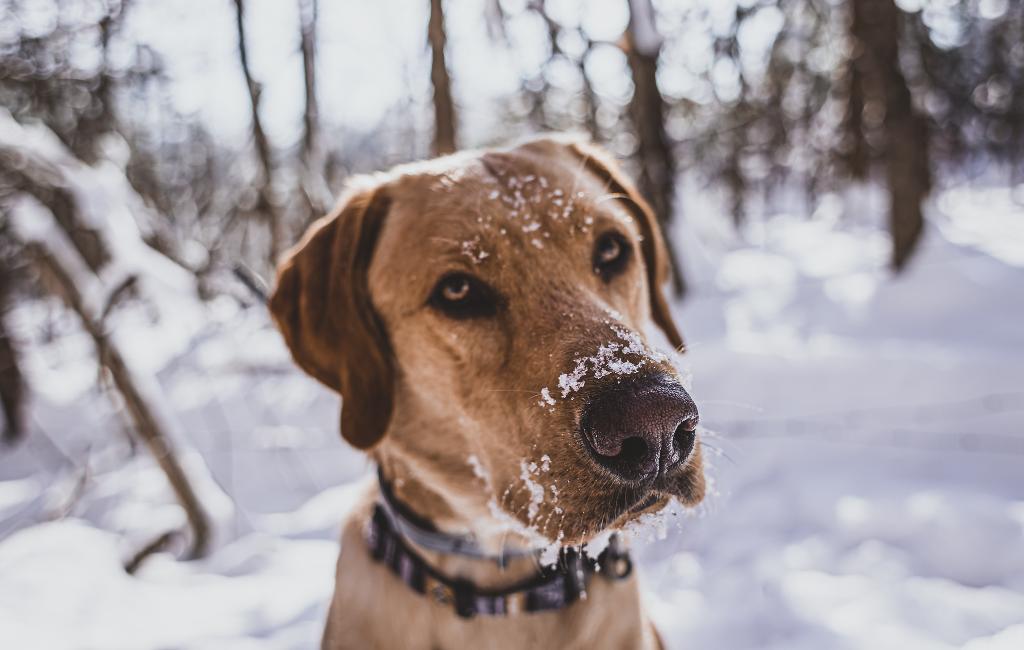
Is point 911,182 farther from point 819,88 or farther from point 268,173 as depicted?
point 819,88

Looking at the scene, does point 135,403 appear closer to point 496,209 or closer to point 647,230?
point 496,209

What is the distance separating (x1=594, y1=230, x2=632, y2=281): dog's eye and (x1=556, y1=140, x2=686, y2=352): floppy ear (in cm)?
35

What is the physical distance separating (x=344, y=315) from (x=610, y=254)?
80cm

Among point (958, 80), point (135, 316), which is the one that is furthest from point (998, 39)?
point (135, 316)

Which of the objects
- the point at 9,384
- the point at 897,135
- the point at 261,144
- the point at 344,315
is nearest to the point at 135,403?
the point at 344,315

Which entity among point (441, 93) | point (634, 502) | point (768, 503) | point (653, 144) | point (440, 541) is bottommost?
point (768, 503)

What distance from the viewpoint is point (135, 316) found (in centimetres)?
1301

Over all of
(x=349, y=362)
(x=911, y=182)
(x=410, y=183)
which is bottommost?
(x=911, y=182)

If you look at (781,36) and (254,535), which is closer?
(254,535)

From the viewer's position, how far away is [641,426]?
1.18m

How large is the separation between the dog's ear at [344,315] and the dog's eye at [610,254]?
673mm

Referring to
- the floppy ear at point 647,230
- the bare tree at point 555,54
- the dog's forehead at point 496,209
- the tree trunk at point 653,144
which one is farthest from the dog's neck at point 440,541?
the tree trunk at point 653,144

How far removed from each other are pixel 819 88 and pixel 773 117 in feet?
4.10

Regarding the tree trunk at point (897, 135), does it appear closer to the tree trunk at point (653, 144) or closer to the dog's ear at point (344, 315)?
the tree trunk at point (653, 144)
